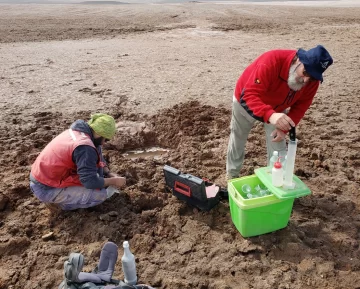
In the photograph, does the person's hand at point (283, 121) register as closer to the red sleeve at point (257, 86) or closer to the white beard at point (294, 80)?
the red sleeve at point (257, 86)

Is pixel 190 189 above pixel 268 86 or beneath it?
beneath

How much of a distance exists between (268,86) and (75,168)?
6.16 ft

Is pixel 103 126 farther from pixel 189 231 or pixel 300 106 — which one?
pixel 300 106

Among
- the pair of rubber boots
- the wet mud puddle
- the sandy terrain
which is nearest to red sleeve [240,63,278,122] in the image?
the sandy terrain

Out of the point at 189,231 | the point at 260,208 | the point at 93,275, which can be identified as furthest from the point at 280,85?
the point at 93,275

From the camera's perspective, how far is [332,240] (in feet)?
10.4

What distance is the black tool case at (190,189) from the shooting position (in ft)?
11.0

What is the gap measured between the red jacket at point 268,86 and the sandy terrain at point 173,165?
108 centimetres

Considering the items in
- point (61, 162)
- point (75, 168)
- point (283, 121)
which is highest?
point (283, 121)

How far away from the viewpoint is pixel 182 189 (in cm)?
352

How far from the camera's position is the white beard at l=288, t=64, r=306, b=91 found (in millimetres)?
3009

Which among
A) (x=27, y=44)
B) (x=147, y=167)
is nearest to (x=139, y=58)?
(x=27, y=44)

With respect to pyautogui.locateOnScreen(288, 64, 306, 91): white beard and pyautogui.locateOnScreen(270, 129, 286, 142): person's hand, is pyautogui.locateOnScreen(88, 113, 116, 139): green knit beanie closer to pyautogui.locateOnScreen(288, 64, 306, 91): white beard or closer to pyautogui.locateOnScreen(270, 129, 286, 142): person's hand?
pyautogui.locateOnScreen(270, 129, 286, 142): person's hand

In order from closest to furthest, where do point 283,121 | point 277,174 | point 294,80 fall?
point 283,121
point 277,174
point 294,80
